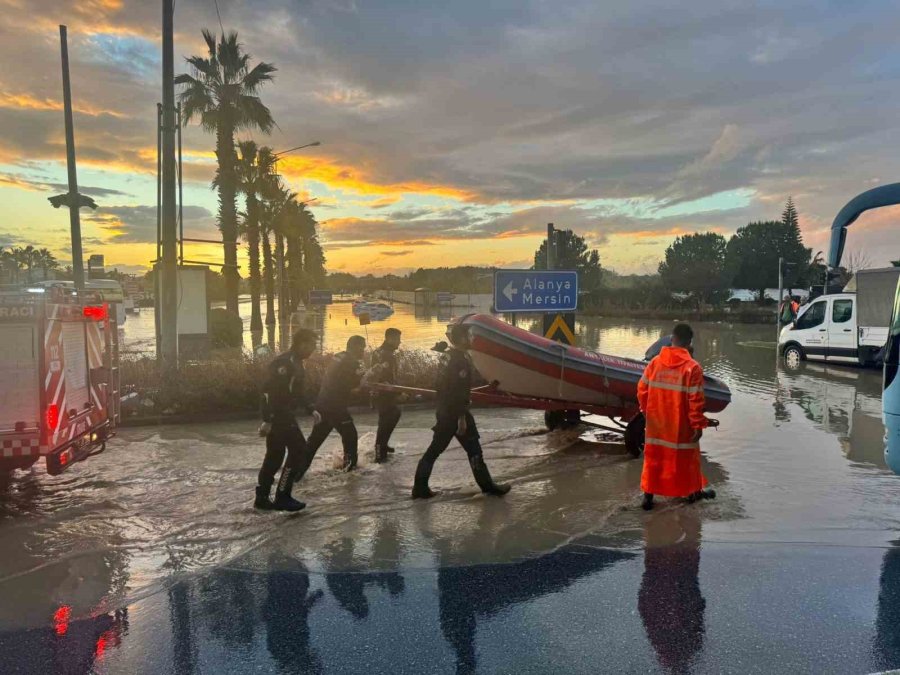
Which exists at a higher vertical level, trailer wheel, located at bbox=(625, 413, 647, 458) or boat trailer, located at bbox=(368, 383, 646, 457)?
boat trailer, located at bbox=(368, 383, 646, 457)

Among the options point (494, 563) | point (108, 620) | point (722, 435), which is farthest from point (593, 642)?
point (722, 435)

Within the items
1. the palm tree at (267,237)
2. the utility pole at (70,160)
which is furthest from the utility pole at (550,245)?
the palm tree at (267,237)

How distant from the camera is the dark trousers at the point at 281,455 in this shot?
226 inches

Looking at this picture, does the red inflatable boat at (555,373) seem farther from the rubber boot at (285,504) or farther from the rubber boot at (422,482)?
the rubber boot at (285,504)

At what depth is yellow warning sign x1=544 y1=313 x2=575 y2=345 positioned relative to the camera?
10625 mm

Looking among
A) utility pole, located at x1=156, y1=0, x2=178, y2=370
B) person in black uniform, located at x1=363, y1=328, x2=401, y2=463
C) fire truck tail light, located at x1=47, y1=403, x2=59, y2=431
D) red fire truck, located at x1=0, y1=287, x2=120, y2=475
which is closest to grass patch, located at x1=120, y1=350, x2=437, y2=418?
utility pole, located at x1=156, y1=0, x2=178, y2=370

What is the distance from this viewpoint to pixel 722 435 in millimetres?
9148

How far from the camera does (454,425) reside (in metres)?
6.20

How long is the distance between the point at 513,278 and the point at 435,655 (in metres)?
7.26

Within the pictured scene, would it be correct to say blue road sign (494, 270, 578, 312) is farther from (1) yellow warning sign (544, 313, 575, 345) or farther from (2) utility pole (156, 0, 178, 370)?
(2) utility pole (156, 0, 178, 370)

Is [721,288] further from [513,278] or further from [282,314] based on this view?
[513,278]

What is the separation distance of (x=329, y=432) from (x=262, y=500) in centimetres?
125

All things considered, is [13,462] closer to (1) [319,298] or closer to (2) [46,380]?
(2) [46,380]

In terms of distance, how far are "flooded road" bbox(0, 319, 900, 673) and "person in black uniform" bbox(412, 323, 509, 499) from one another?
21 centimetres
